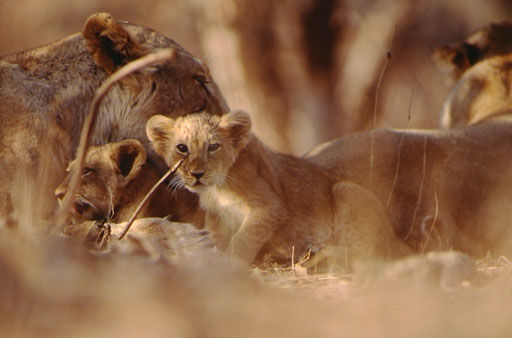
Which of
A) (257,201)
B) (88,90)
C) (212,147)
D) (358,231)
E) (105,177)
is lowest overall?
(358,231)

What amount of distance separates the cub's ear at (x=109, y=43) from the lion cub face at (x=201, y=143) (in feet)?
2.22

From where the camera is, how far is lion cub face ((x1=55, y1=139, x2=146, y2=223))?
15.2ft

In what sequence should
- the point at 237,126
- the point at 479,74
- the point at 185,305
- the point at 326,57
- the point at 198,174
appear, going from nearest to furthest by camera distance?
the point at 185,305 → the point at 198,174 → the point at 237,126 → the point at 479,74 → the point at 326,57

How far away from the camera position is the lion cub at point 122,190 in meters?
4.65

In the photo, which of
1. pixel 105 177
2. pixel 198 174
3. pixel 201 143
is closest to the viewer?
pixel 198 174

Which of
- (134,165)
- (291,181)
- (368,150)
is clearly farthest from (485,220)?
(134,165)

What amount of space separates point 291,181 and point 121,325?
103 inches

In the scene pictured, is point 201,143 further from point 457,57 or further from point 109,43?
point 457,57

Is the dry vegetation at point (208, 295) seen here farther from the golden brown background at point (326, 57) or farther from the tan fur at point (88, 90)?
the golden brown background at point (326, 57)

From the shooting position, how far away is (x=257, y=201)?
446 cm

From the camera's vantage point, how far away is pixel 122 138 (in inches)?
199

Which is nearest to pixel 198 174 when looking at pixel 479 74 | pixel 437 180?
pixel 437 180

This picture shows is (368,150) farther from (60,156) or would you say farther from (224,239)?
(60,156)

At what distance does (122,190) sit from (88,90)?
0.63 meters
